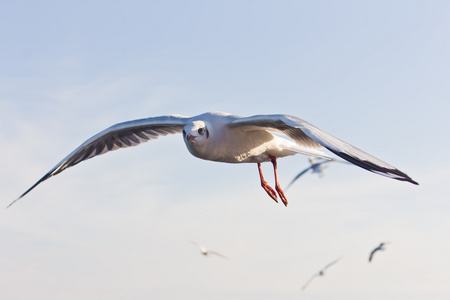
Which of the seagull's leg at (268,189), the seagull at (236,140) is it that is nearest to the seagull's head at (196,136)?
the seagull at (236,140)

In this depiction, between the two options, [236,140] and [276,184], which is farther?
[276,184]

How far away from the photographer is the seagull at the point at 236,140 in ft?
27.7

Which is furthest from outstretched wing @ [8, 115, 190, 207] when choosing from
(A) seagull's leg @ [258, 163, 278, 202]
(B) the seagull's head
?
(B) the seagull's head

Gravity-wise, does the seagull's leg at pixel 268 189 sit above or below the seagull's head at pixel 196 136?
below

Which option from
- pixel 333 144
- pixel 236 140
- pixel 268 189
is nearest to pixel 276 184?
pixel 268 189

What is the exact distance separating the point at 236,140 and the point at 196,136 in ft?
3.67

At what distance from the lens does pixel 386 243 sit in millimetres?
24234

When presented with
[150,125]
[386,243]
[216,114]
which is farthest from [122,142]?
[386,243]

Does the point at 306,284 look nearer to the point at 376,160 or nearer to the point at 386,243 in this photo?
the point at 386,243

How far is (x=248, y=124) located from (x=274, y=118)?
0.87 m

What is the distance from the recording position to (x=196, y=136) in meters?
9.81

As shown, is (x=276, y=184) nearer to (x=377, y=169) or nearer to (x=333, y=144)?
(x=333, y=144)

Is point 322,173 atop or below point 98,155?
below

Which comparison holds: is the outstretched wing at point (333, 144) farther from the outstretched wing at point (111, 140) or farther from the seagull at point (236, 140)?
A: the outstretched wing at point (111, 140)
